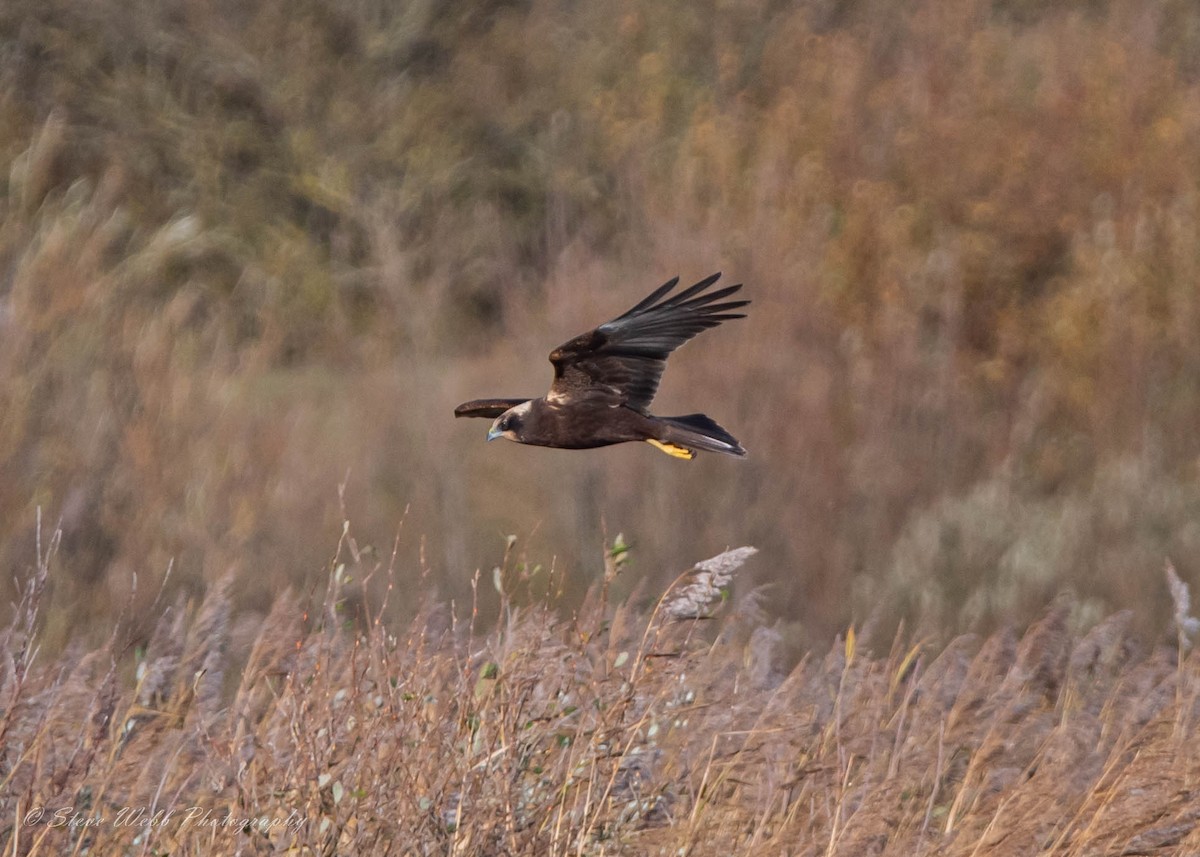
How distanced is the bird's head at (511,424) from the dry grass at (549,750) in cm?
54

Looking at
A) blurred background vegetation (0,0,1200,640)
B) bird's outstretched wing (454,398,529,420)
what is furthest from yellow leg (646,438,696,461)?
blurred background vegetation (0,0,1200,640)

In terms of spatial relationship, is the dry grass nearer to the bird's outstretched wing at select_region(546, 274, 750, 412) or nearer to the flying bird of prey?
the flying bird of prey

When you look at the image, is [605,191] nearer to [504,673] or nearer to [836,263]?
[836,263]

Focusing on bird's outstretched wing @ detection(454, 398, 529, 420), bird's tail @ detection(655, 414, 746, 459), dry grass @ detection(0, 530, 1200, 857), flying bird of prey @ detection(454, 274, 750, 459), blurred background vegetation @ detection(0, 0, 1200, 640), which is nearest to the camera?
dry grass @ detection(0, 530, 1200, 857)

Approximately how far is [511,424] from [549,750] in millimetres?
1076

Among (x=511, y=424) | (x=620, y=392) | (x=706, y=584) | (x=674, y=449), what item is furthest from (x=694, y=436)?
(x=706, y=584)

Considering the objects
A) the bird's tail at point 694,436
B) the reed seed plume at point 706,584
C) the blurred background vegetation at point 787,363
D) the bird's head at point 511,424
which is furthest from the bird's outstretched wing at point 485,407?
the blurred background vegetation at point 787,363

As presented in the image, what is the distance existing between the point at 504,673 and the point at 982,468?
790cm

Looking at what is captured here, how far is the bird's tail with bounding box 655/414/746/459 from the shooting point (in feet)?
17.3

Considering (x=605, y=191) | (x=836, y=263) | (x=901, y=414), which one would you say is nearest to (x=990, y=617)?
(x=901, y=414)

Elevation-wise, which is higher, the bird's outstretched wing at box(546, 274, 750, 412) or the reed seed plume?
the bird's outstretched wing at box(546, 274, 750, 412)

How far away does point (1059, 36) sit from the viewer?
47.9 ft

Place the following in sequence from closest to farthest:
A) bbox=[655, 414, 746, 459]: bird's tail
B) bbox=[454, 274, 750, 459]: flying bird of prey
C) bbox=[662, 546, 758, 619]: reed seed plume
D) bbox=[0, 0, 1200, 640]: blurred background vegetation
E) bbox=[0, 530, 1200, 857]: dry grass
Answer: bbox=[662, 546, 758, 619]: reed seed plume
bbox=[0, 530, 1200, 857]: dry grass
bbox=[655, 414, 746, 459]: bird's tail
bbox=[454, 274, 750, 459]: flying bird of prey
bbox=[0, 0, 1200, 640]: blurred background vegetation

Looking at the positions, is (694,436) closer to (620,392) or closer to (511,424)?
(620,392)
